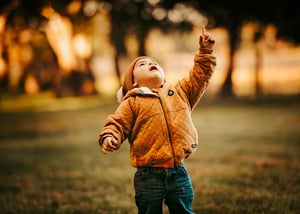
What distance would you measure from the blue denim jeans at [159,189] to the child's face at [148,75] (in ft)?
1.99

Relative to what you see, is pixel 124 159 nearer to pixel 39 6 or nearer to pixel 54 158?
pixel 54 158

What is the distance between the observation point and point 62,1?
17.6 meters

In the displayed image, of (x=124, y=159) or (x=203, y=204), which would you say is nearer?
(x=203, y=204)

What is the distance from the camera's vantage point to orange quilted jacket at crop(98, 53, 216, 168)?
343 cm

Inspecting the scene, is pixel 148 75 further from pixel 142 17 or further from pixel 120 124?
pixel 142 17

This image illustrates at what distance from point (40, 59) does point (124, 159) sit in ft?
106

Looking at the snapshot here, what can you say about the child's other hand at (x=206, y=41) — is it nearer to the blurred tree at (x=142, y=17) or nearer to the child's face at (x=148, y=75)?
the child's face at (x=148, y=75)

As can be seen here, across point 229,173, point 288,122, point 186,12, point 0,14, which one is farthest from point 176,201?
point 186,12

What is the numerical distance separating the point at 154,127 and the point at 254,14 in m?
18.3

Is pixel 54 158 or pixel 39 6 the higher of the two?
pixel 39 6

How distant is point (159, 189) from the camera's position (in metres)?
3.41

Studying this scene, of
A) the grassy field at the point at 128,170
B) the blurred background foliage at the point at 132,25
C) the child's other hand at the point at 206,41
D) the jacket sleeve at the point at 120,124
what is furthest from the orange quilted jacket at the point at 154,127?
the blurred background foliage at the point at 132,25

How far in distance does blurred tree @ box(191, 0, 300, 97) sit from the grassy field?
691 cm

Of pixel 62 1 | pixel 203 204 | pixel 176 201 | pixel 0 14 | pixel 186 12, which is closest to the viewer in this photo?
pixel 176 201
